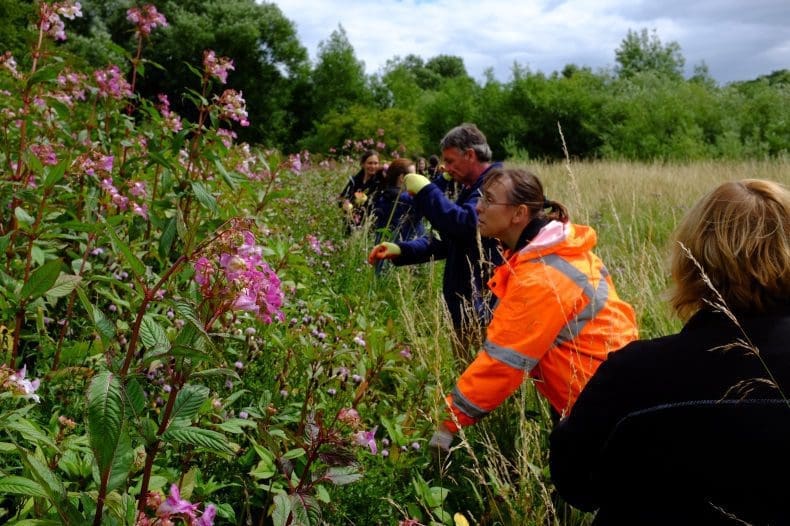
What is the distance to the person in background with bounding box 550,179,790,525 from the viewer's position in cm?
118

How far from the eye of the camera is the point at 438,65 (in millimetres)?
77375

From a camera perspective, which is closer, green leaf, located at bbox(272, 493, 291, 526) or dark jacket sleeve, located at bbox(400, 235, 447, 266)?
green leaf, located at bbox(272, 493, 291, 526)

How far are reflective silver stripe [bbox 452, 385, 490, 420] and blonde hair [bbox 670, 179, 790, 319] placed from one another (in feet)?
3.22

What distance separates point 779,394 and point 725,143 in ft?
56.1

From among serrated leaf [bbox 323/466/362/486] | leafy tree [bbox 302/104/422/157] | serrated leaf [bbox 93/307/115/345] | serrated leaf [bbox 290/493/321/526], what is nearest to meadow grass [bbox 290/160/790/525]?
serrated leaf [bbox 323/466/362/486]

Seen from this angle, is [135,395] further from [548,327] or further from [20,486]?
[548,327]

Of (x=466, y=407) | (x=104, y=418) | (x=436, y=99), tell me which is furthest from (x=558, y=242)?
(x=436, y=99)

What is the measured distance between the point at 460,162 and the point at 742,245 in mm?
2415

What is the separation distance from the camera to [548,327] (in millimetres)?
2170

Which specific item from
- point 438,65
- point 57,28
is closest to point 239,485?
point 57,28

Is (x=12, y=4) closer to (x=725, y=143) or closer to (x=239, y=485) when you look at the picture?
(x=239, y=485)

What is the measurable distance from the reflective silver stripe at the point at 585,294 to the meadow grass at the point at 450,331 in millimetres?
263

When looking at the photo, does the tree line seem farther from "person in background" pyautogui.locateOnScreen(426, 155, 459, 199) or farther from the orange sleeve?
the orange sleeve

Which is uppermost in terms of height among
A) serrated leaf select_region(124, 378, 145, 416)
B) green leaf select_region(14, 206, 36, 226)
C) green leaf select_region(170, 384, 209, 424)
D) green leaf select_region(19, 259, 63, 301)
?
green leaf select_region(14, 206, 36, 226)
